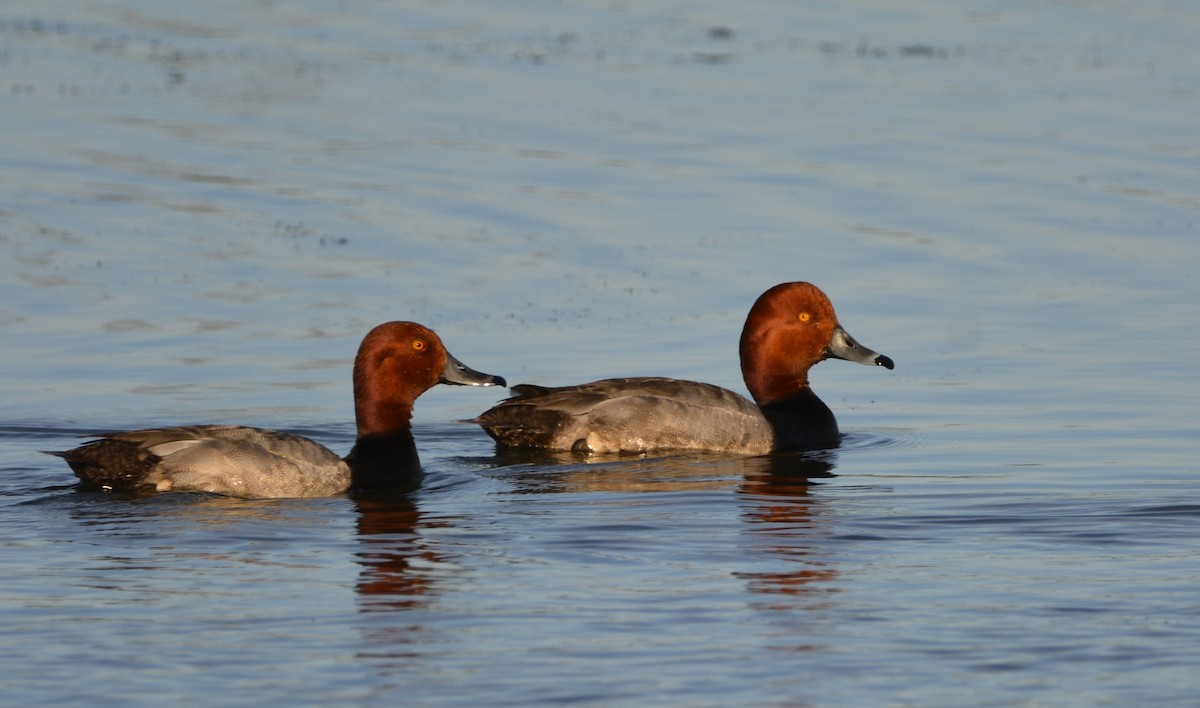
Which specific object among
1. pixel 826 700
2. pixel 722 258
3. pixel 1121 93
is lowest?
pixel 826 700

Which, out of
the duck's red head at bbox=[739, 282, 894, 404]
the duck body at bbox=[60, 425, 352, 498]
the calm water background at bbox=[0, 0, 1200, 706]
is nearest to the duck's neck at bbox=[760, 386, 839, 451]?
the calm water background at bbox=[0, 0, 1200, 706]

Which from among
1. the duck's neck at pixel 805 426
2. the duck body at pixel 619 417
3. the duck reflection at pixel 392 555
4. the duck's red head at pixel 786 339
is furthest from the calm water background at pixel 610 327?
the duck's red head at pixel 786 339

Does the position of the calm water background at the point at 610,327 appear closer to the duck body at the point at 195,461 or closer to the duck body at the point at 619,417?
the duck body at the point at 195,461

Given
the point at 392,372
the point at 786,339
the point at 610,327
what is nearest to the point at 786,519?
the point at 392,372

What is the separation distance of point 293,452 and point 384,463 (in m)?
0.64

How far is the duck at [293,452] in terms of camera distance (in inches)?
414

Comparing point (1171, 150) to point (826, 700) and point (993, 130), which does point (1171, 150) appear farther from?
point (826, 700)

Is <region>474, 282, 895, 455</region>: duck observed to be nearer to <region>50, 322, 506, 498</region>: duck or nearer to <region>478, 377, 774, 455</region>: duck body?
<region>478, 377, 774, 455</region>: duck body

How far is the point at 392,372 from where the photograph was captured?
449 inches

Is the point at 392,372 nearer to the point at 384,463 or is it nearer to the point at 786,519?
the point at 384,463

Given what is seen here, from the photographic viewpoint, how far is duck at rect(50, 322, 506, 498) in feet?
34.5

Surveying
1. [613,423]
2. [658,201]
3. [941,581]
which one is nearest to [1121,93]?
[658,201]

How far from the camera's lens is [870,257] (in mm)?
17438

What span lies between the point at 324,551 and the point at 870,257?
890cm
